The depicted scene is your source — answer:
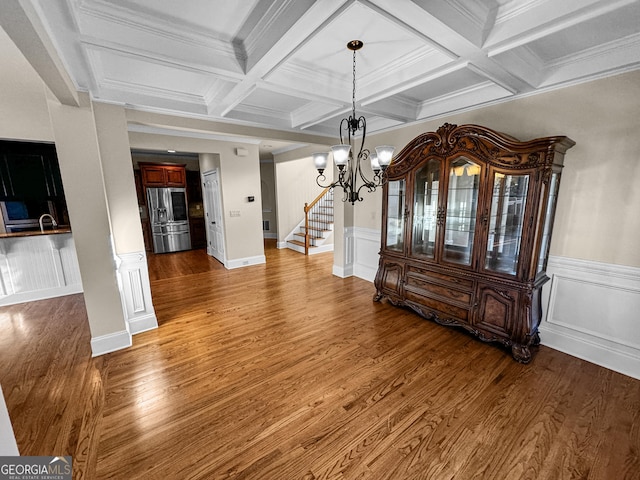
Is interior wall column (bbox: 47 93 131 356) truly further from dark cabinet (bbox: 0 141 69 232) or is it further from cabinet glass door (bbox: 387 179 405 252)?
cabinet glass door (bbox: 387 179 405 252)

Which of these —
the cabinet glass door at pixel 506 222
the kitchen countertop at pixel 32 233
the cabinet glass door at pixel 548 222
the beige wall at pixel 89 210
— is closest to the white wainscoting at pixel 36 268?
the kitchen countertop at pixel 32 233

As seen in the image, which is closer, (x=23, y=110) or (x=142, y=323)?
(x=142, y=323)

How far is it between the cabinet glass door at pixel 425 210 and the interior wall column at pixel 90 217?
3344 millimetres

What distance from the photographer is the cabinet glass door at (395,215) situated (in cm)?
355

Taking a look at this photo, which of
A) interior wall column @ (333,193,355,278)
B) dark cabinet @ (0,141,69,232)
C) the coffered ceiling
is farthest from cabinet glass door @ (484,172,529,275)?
dark cabinet @ (0,141,69,232)

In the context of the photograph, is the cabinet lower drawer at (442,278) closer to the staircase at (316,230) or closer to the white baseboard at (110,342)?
the white baseboard at (110,342)

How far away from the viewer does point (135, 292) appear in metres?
3.12

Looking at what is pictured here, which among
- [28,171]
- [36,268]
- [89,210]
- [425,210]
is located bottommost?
[36,268]

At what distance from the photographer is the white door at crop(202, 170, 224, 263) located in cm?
571

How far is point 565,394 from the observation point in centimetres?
215

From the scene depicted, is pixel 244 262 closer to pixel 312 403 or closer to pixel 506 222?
pixel 312 403

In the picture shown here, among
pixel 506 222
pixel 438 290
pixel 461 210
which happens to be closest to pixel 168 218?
pixel 438 290

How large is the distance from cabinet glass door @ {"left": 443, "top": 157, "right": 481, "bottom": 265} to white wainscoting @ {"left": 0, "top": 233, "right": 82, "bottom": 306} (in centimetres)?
525

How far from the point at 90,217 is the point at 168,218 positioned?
471cm
